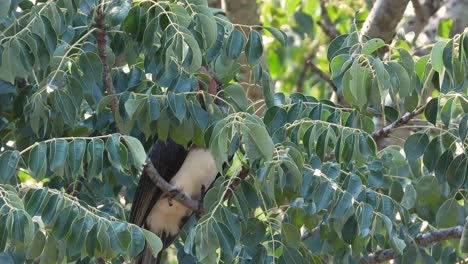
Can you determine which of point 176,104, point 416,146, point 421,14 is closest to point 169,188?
point 176,104

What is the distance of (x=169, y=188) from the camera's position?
3928 mm

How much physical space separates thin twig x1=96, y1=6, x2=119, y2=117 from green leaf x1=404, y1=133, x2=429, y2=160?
3.06ft

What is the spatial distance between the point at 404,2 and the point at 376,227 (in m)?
1.91

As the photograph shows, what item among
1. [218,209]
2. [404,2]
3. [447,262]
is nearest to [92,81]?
[218,209]

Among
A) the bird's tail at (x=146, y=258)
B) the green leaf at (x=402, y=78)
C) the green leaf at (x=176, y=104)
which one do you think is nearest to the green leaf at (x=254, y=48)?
the green leaf at (x=176, y=104)

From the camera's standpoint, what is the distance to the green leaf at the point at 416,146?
3244 mm

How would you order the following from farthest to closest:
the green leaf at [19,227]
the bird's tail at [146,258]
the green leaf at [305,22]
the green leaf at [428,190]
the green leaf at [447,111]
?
the green leaf at [305,22]
the bird's tail at [146,258]
the green leaf at [428,190]
the green leaf at [447,111]
the green leaf at [19,227]

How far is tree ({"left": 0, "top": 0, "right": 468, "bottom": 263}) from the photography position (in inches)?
115

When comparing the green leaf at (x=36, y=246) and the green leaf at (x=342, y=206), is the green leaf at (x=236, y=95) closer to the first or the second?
the green leaf at (x=342, y=206)

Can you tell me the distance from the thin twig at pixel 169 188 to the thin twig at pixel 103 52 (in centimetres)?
29

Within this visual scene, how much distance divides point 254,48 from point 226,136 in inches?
18.7

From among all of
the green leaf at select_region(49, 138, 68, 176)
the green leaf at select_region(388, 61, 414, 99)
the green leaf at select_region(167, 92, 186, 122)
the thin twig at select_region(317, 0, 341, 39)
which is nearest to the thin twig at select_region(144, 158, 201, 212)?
the green leaf at select_region(167, 92, 186, 122)

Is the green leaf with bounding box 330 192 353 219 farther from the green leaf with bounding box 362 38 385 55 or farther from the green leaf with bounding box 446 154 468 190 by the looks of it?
the green leaf with bounding box 362 38 385 55

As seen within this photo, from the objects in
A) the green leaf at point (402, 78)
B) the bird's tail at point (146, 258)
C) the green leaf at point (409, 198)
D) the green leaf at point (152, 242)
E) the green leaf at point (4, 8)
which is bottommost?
the bird's tail at point (146, 258)
